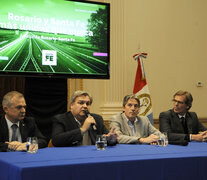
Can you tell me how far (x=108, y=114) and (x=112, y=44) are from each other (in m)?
1.19

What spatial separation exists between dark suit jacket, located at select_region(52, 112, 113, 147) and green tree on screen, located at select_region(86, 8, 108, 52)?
1.63 metres

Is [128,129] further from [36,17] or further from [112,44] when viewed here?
[112,44]

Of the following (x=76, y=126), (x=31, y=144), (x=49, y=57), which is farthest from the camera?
(x=49, y=57)

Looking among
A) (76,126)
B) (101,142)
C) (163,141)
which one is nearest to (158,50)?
(76,126)

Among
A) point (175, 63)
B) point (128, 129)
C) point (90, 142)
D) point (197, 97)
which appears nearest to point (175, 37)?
point (175, 63)

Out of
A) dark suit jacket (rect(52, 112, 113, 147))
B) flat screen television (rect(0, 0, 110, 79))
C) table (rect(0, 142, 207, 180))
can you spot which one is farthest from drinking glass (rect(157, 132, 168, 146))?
flat screen television (rect(0, 0, 110, 79))

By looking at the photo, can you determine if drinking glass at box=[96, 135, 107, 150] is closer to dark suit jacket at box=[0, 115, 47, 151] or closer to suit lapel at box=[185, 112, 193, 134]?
dark suit jacket at box=[0, 115, 47, 151]

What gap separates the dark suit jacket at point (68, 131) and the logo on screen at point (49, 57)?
1.31 metres

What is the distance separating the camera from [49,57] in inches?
195

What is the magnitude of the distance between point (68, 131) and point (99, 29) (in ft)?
7.06

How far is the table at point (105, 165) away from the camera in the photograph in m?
2.29

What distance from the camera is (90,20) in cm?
529

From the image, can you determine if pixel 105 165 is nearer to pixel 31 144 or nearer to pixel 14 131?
pixel 31 144

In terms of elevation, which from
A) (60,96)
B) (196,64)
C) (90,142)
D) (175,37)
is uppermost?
(175,37)
